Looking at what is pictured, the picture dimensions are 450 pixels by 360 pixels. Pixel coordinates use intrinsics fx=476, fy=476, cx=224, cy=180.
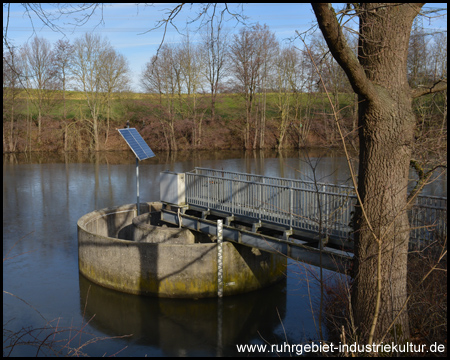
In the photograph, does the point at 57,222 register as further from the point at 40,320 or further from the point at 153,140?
the point at 153,140

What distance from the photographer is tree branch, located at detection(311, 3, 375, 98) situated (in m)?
5.57

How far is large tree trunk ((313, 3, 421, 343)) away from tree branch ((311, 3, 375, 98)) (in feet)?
0.78

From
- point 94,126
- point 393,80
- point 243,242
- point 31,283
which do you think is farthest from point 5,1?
point 94,126

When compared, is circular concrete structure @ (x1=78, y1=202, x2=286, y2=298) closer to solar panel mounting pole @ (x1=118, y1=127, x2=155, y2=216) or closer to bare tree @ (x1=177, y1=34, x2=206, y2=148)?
solar panel mounting pole @ (x1=118, y1=127, x2=155, y2=216)

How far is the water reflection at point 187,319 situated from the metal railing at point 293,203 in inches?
102

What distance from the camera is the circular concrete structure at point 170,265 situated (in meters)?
13.4

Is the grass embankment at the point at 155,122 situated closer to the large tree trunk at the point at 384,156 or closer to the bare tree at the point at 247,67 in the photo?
the bare tree at the point at 247,67

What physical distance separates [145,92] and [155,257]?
44.3m

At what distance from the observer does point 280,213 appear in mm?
12414

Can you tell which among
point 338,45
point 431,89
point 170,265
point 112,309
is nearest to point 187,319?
point 170,265

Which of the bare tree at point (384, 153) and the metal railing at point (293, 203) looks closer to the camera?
the bare tree at point (384, 153)

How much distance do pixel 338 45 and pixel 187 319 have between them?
8900 mm

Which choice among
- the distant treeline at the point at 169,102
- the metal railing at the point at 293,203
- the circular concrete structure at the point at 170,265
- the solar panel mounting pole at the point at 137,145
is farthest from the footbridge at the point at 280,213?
the distant treeline at the point at 169,102

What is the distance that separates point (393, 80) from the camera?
257 inches
